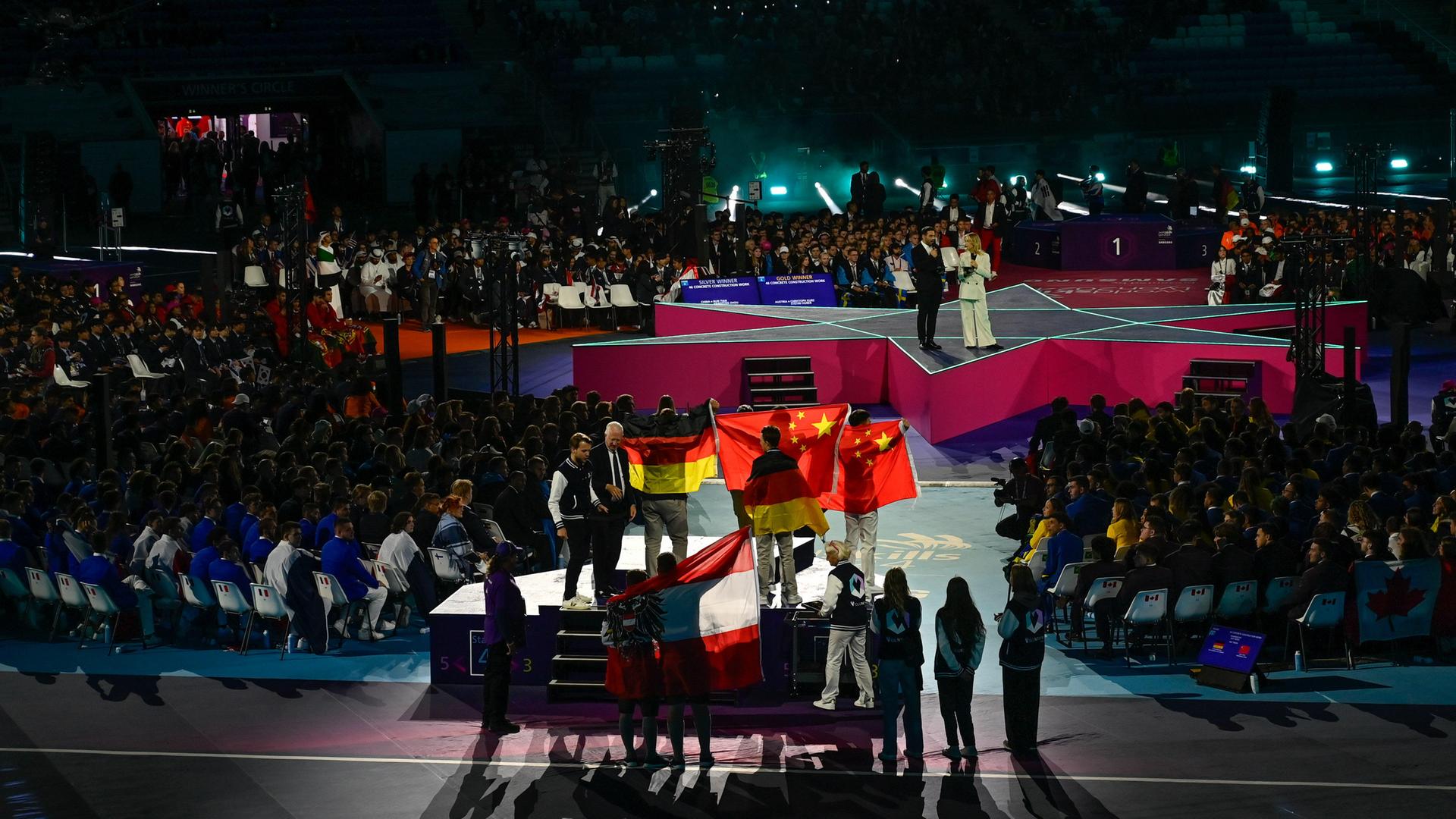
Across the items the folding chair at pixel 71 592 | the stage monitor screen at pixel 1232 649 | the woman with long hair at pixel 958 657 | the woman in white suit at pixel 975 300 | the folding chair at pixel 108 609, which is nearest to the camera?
the woman with long hair at pixel 958 657

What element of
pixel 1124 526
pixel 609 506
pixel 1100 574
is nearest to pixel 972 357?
pixel 1124 526

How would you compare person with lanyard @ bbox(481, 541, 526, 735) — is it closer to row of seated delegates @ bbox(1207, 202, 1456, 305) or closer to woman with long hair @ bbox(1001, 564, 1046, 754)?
woman with long hair @ bbox(1001, 564, 1046, 754)

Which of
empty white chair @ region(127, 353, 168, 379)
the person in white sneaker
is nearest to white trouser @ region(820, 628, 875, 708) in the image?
the person in white sneaker

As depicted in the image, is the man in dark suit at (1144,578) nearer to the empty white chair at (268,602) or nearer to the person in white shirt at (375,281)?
the empty white chair at (268,602)

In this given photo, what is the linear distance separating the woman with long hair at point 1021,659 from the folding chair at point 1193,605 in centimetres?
219

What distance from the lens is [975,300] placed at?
77.3 ft

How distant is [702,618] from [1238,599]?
4.69m

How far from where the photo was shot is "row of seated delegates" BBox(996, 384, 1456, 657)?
46.4ft

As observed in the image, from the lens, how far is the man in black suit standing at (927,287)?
23.5m

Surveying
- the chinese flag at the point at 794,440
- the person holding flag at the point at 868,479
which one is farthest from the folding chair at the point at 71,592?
the person holding flag at the point at 868,479

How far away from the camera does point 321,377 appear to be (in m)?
22.0

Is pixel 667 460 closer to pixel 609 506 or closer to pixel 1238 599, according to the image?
pixel 609 506

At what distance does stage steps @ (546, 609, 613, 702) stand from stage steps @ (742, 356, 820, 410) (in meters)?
10.6

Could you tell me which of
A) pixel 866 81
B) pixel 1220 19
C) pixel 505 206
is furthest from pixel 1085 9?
pixel 505 206
